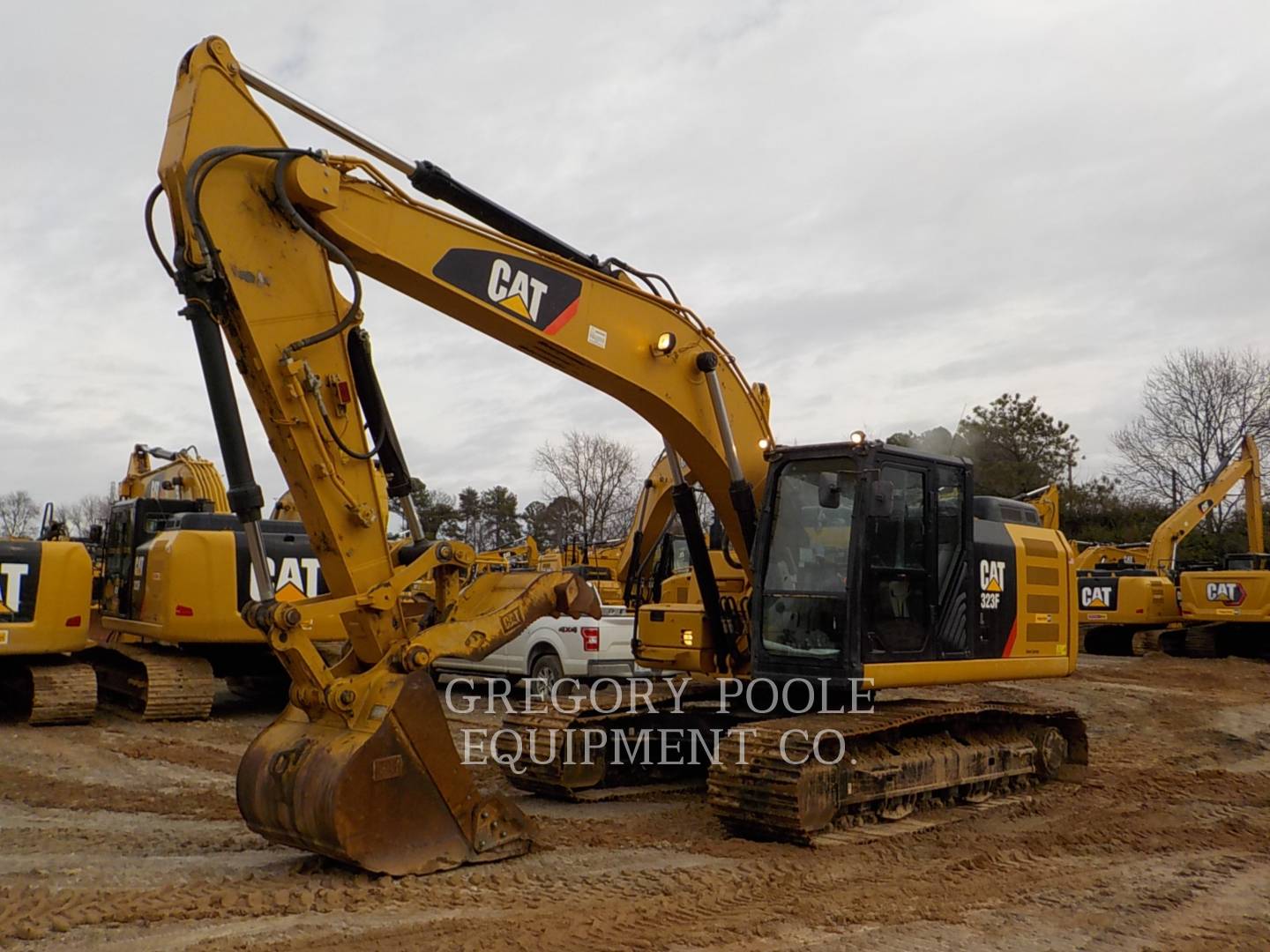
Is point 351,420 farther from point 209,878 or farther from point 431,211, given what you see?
point 209,878

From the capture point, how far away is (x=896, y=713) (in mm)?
7773

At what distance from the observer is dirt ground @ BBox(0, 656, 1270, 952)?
495cm

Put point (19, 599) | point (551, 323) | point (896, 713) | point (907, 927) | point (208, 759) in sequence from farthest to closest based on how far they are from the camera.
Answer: point (19, 599) → point (208, 759) → point (896, 713) → point (551, 323) → point (907, 927)

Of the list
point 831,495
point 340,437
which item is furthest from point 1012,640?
point 340,437

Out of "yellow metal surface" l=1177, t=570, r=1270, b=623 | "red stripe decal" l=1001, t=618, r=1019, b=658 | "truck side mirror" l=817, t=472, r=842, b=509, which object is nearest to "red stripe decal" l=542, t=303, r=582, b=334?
"truck side mirror" l=817, t=472, r=842, b=509

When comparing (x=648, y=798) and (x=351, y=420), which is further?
(x=648, y=798)

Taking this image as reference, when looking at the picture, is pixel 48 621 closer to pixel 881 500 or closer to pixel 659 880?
pixel 659 880

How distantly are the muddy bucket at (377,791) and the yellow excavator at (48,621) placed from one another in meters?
6.70

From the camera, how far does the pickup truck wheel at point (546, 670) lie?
13.1 metres

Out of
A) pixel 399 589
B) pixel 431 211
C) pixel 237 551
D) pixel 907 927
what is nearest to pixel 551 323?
pixel 431 211

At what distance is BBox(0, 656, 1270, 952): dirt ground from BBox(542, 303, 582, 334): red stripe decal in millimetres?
2930

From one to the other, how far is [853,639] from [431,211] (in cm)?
352

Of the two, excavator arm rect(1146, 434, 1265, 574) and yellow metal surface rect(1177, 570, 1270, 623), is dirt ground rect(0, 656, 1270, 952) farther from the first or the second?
excavator arm rect(1146, 434, 1265, 574)

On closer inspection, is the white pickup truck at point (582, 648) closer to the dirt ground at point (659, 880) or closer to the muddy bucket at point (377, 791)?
the dirt ground at point (659, 880)
